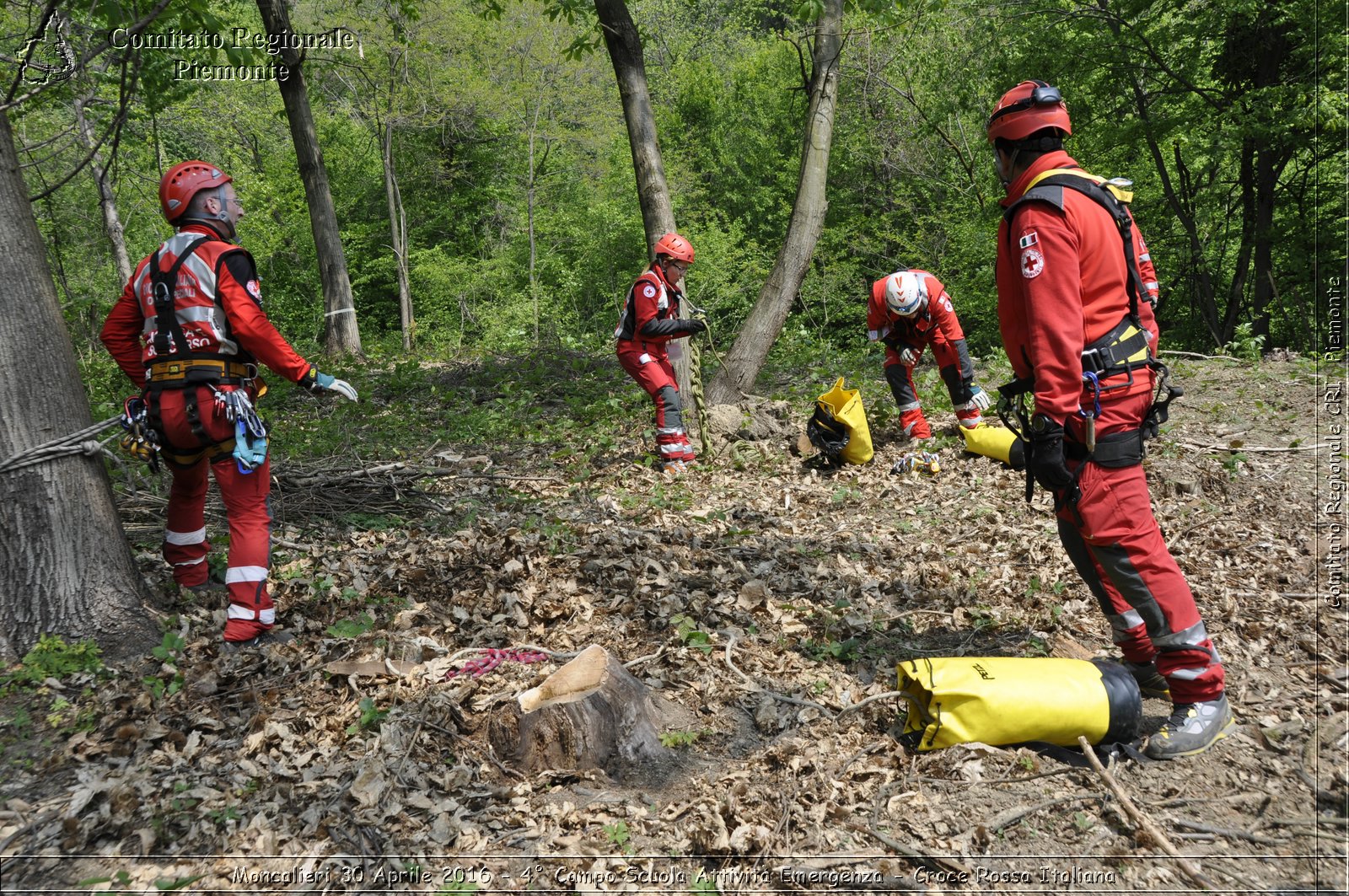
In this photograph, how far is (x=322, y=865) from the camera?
2.93 m

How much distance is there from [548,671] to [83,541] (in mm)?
2389

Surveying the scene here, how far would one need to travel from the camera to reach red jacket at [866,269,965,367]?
311 inches

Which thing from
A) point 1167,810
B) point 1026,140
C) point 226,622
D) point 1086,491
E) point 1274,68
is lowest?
point 1167,810

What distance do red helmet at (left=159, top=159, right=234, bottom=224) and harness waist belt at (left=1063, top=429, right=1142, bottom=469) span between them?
179 inches

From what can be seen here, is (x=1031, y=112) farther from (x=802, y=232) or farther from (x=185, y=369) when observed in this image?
(x=802, y=232)

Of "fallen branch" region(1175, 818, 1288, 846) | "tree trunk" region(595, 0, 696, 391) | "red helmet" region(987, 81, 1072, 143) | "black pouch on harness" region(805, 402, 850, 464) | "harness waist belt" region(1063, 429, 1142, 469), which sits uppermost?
"tree trunk" region(595, 0, 696, 391)

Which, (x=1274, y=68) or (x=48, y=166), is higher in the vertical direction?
(x=48, y=166)

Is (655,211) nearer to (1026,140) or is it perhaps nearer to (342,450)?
(342,450)

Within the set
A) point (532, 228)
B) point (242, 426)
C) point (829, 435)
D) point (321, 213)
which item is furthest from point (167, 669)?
point (532, 228)

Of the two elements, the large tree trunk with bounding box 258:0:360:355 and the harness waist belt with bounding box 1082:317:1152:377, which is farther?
the large tree trunk with bounding box 258:0:360:355

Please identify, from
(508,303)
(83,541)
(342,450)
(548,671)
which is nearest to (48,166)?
(508,303)

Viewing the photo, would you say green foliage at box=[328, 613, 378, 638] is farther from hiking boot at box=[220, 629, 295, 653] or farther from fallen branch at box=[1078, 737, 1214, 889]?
fallen branch at box=[1078, 737, 1214, 889]

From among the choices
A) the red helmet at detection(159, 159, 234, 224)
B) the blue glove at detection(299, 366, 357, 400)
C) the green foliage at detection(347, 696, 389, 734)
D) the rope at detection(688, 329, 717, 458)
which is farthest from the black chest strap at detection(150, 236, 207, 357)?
the rope at detection(688, 329, 717, 458)

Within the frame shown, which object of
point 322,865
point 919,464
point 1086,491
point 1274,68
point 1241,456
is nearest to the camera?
point 322,865
